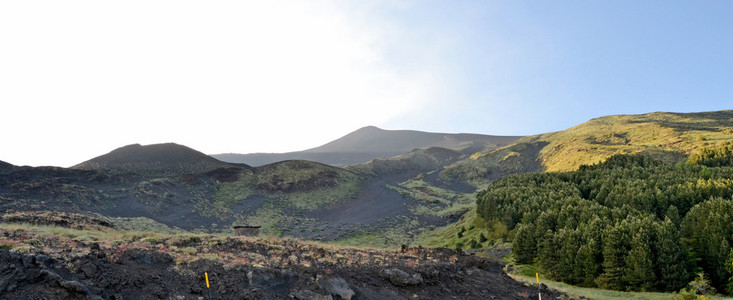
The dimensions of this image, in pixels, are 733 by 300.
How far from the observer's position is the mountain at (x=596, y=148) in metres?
87.3

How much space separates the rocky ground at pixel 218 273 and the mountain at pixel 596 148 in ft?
268

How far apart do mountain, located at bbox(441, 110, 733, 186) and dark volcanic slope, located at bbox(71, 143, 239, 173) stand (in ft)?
250

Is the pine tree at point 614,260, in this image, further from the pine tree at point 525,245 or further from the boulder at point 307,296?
the boulder at point 307,296

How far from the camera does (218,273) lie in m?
13.8

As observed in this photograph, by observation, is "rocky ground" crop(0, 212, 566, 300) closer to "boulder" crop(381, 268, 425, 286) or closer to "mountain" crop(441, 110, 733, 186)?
"boulder" crop(381, 268, 425, 286)

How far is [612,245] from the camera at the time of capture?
84.4 ft

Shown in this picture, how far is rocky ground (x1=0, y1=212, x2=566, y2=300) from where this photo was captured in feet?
35.3

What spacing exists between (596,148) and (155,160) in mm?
123254

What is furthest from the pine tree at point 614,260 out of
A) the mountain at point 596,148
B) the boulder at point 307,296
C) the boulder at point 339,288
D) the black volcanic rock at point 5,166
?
the black volcanic rock at point 5,166

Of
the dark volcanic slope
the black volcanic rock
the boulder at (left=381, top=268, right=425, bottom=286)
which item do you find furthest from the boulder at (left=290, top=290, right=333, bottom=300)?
the dark volcanic slope

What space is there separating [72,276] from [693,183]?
2100 inches

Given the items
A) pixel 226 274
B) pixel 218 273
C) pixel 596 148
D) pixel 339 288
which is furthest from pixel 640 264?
pixel 596 148

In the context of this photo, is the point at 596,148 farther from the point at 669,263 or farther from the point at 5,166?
the point at 5,166

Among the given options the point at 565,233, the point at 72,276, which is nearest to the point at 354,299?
the point at 72,276
